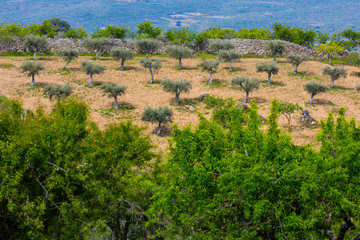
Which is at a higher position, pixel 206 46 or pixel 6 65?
pixel 6 65

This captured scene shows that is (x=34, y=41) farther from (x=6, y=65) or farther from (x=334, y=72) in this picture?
(x=334, y=72)

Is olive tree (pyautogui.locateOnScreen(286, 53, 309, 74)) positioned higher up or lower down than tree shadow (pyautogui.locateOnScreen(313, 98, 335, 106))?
higher up

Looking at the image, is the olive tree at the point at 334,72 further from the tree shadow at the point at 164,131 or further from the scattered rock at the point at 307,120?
the tree shadow at the point at 164,131

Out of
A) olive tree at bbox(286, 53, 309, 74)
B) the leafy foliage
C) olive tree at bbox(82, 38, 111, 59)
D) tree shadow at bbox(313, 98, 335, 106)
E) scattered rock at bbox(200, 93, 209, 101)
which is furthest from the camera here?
olive tree at bbox(82, 38, 111, 59)

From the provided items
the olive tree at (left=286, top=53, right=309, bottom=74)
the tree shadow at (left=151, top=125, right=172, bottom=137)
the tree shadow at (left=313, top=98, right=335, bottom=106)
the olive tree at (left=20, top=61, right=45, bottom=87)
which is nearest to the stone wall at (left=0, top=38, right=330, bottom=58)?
the olive tree at (left=286, top=53, right=309, bottom=74)

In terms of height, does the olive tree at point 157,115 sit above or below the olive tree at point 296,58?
below

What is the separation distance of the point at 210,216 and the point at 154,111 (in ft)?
80.1

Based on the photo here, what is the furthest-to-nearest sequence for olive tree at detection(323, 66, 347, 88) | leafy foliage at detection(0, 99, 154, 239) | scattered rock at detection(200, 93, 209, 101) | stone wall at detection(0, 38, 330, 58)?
stone wall at detection(0, 38, 330, 58), olive tree at detection(323, 66, 347, 88), scattered rock at detection(200, 93, 209, 101), leafy foliage at detection(0, 99, 154, 239)

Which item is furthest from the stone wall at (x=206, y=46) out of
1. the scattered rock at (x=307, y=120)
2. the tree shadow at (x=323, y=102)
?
the scattered rock at (x=307, y=120)

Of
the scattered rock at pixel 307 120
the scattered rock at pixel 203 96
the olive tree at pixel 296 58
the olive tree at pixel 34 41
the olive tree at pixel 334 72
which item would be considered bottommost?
the scattered rock at pixel 307 120

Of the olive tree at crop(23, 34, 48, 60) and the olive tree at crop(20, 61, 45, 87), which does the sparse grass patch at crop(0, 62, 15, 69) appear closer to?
the olive tree at crop(23, 34, 48, 60)

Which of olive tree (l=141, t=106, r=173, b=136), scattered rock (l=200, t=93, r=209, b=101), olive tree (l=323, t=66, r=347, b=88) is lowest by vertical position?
scattered rock (l=200, t=93, r=209, b=101)

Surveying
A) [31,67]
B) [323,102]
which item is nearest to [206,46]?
[323,102]

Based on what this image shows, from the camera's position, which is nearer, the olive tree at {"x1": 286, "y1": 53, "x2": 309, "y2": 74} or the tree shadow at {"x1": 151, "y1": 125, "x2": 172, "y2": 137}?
the tree shadow at {"x1": 151, "y1": 125, "x2": 172, "y2": 137}
